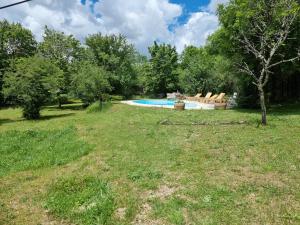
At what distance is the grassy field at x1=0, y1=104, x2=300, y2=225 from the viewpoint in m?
4.94

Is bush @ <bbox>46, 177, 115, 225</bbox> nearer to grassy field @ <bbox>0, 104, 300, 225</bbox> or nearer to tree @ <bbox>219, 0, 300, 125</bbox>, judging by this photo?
grassy field @ <bbox>0, 104, 300, 225</bbox>

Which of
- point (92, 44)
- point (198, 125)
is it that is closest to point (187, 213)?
point (198, 125)

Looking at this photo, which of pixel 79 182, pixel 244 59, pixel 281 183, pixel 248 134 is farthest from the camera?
pixel 244 59

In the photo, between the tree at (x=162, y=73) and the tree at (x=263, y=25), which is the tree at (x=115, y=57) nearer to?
the tree at (x=162, y=73)

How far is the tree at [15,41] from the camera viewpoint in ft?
118

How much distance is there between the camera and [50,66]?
898 inches

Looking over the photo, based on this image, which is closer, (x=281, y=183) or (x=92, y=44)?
(x=281, y=183)

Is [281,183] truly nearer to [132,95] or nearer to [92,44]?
[92,44]

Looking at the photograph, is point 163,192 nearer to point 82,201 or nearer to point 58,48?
point 82,201

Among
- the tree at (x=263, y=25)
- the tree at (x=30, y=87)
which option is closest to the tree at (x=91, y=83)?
the tree at (x=30, y=87)

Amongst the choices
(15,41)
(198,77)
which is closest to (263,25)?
(198,77)

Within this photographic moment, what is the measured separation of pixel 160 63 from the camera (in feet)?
127

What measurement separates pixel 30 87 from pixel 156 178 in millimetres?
14317

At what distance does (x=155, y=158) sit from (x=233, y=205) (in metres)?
3.11
